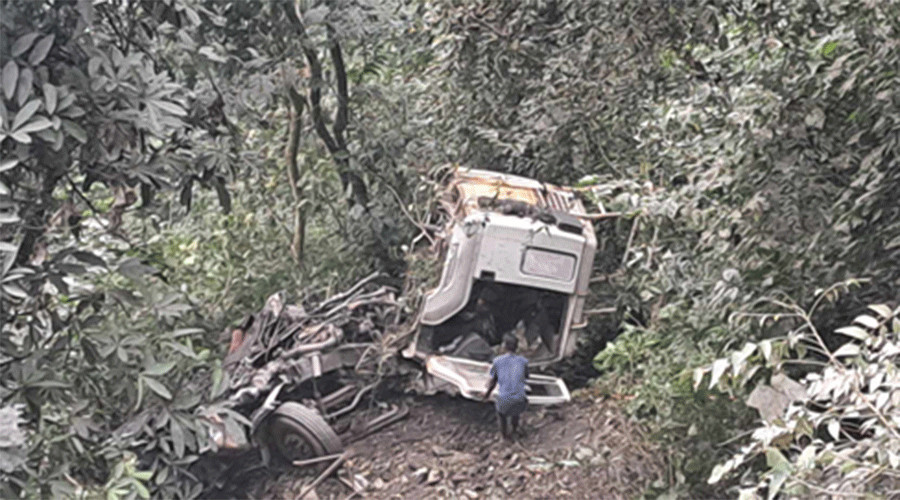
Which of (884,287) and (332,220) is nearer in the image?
(884,287)

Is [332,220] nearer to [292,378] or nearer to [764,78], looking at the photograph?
[292,378]

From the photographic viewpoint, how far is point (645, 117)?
7.58 m

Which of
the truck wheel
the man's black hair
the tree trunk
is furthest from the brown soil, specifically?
the tree trunk

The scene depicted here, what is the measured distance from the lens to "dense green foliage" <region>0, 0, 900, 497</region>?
127 inches

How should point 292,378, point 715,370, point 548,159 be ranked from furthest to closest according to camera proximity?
point 548,159 < point 292,378 < point 715,370

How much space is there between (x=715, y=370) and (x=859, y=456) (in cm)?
48

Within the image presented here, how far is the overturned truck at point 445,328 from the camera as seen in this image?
800 cm

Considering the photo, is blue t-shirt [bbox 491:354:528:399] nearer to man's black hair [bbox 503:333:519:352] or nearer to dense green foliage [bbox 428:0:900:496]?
→ man's black hair [bbox 503:333:519:352]

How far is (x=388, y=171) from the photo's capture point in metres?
9.54

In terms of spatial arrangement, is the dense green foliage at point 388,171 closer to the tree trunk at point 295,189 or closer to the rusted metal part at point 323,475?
the tree trunk at point 295,189

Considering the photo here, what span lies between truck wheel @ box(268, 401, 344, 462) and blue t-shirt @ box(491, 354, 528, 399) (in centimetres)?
112

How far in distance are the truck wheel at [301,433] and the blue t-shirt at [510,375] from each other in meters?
1.12

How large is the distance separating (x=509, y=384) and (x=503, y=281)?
0.74m

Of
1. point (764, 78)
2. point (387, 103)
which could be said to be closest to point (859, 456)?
point (764, 78)
